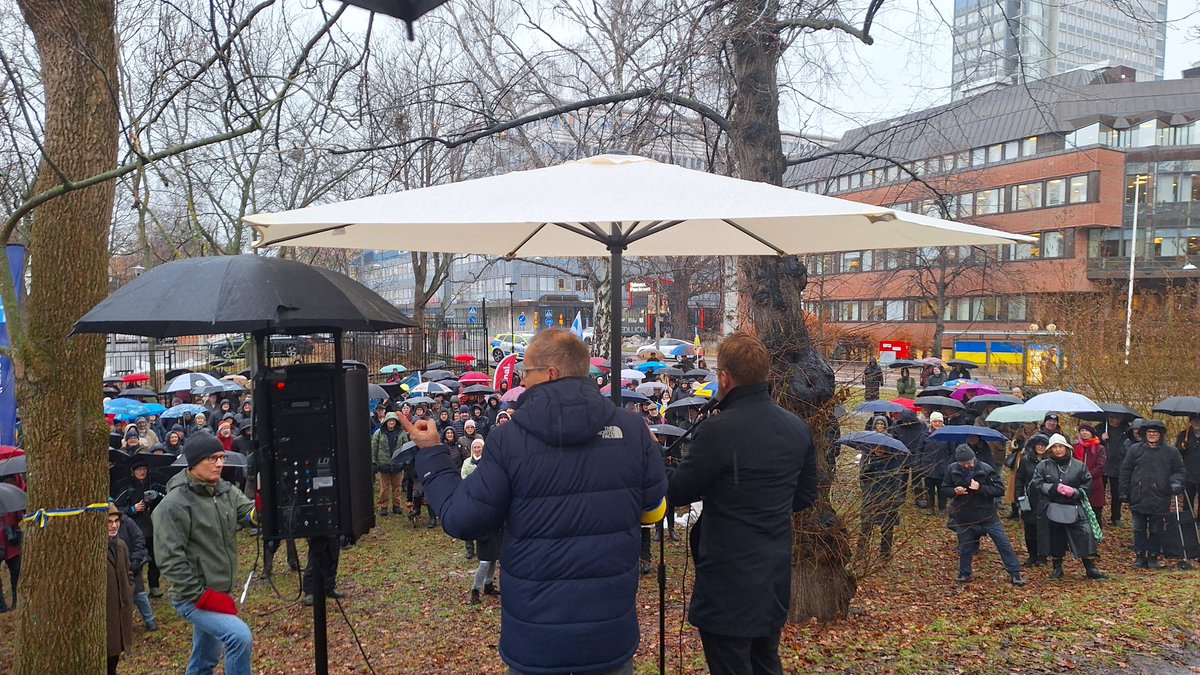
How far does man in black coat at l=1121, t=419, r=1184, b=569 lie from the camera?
32.0 feet

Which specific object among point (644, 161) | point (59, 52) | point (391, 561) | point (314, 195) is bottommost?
point (391, 561)

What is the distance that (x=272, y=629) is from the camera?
760cm

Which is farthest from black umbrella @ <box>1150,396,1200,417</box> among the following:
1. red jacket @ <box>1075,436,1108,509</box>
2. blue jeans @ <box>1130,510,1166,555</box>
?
blue jeans @ <box>1130,510,1166,555</box>

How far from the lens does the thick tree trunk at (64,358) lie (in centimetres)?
436

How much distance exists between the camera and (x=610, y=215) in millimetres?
2922

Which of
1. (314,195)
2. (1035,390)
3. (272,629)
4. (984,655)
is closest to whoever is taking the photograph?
(984,655)

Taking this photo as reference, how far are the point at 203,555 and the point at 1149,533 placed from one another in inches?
436

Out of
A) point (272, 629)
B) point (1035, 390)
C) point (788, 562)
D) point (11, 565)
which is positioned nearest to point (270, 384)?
point (788, 562)

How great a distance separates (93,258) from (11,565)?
584 centimetres

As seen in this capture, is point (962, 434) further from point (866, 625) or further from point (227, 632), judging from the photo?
point (227, 632)

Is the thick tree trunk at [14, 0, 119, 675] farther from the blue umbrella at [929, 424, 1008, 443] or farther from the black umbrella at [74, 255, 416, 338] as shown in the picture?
the blue umbrella at [929, 424, 1008, 443]

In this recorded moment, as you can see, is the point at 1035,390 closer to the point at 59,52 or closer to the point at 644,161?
the point at 644,161

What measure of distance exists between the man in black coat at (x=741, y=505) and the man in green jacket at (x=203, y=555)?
2.90m

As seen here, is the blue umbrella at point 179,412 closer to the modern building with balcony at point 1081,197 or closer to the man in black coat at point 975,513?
the man in black coat at point 975,513
